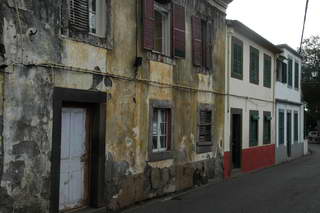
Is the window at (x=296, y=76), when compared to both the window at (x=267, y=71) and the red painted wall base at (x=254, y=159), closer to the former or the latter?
the window at (x=267, y=71)

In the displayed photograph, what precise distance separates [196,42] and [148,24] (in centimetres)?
285

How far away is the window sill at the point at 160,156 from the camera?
1088 cm

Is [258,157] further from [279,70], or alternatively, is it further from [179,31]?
[179,31]

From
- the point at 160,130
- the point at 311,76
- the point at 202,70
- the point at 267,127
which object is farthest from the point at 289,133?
the point at 311,76

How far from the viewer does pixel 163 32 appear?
38.8ft

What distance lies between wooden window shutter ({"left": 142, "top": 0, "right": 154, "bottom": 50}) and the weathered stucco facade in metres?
0.13

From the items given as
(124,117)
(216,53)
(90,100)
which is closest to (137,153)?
(124,117)

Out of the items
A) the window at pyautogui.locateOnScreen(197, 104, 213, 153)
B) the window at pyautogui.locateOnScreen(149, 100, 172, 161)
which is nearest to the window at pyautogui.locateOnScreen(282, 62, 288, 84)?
the window at pyautogui.locateOnScreen(197, 104, 213, 153)

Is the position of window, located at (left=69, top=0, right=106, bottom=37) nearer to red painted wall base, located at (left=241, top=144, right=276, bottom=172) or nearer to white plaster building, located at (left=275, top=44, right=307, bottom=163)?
red painted wall base, located at (left=241, top=144, right=276, bottom=172)

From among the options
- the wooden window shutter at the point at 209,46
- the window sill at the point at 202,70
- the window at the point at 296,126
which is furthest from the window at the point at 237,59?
the window at the point at 296,126

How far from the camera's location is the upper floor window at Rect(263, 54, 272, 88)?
20703mm

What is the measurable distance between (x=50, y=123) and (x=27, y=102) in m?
0.64

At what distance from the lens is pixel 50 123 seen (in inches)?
302

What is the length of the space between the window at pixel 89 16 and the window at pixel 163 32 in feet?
8.99
